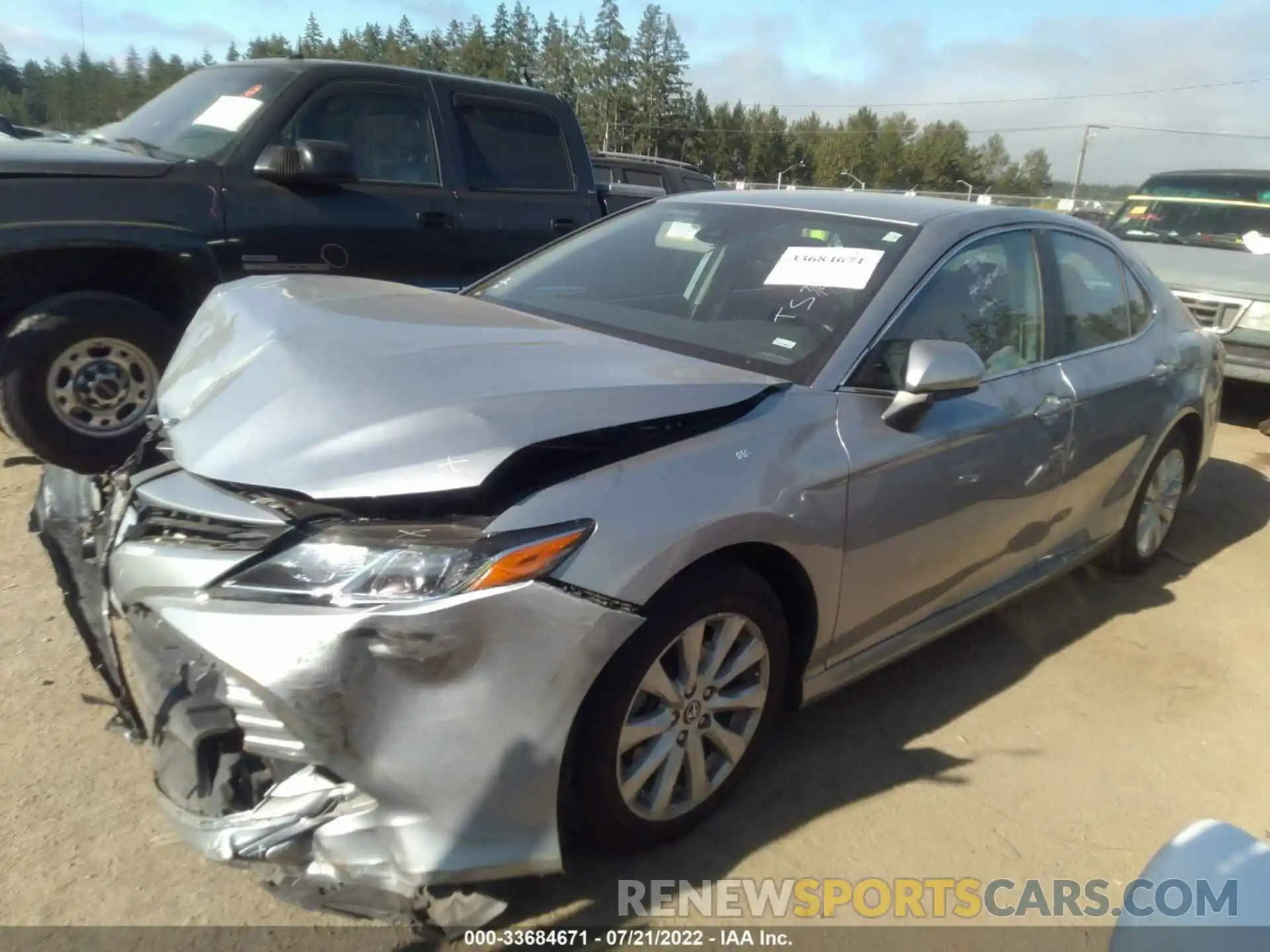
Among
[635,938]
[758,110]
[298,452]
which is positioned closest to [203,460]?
[298,452]

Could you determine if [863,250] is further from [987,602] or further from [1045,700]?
[1045,700]

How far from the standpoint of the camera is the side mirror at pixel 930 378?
2689 millimetres

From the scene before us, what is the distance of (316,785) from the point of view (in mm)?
1993

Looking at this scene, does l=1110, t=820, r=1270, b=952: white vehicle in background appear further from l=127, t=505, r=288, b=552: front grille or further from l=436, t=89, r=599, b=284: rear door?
l=436, t=89, r=599, b=284: rear door

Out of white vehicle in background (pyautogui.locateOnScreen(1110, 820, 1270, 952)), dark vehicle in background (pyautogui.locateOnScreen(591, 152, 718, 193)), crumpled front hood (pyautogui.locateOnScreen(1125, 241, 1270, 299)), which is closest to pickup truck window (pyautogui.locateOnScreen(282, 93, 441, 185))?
white vehicle in background (pyautogui.locateOnScreen(1110, 820, 1270, 952))

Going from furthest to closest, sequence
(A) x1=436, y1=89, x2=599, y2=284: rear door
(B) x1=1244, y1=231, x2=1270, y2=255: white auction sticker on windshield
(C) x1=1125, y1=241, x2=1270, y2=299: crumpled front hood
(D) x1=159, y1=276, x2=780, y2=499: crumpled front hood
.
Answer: (B) x1=1244, y1=231, x2=1270, y2=255: white auction sticker on windshield
(C) x1=1125, y1=241, x2=1270, y2=299: crumpled front hood
(A) x1=436, y1=89, x2=599, y2=284: rear door
(D) x1=159, y1=276, x2=780, y2=499: crumpled front hood

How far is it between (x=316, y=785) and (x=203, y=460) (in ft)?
2.50

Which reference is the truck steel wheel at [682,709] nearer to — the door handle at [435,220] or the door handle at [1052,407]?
the door handle at [1052,407]

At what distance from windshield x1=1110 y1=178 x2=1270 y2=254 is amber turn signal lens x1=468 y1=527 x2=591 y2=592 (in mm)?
8188

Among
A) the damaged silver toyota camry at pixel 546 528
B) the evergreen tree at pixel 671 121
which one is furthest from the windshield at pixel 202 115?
the evergreen tree at pixel 671 121

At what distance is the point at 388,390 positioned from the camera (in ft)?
7.20

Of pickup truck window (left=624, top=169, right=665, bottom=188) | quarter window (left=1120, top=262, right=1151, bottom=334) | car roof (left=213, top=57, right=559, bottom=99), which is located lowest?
quarter window (left=1120, top=262, right=1151, bottom=334)

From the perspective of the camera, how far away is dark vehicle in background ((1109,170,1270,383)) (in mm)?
7477

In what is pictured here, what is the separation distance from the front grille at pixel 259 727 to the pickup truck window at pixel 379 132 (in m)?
3.85
